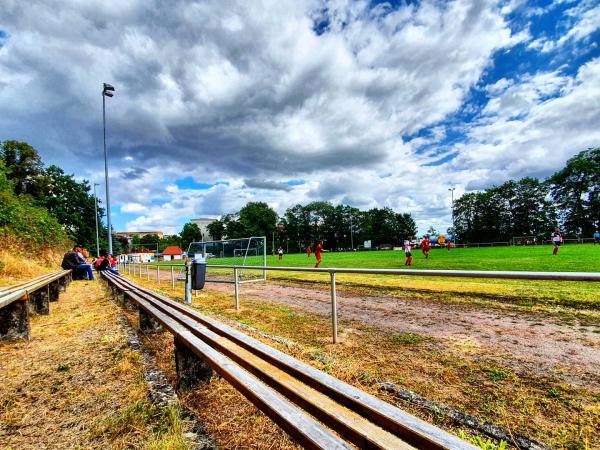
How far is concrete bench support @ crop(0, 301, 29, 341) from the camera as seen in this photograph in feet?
14.7

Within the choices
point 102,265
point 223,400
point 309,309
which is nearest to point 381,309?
point 309,309

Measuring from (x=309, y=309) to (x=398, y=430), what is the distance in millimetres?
5411

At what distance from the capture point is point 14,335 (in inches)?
177

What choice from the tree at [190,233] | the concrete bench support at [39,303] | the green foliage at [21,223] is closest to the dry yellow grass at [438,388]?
the concrete bench support at [39,303]

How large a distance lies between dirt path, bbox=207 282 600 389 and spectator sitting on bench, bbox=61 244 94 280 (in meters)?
10.4

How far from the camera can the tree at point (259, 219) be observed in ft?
378

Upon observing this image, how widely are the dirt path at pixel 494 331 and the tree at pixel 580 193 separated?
3222 inches

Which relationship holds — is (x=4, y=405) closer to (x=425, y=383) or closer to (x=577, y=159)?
(x=425, y=383)

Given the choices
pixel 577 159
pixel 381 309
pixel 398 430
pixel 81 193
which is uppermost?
pixel 577 159

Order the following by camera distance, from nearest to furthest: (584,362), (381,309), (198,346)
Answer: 1. (198,346)
2. (584,362)
3. (381,309)

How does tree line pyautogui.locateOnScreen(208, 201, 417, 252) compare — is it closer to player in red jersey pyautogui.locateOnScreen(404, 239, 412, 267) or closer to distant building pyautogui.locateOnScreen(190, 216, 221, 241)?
distant building pyautogui.locateOnScreen(190, 216, 221, 241)

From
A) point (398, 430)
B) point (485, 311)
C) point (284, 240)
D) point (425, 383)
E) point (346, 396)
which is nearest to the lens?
point (398, 430)

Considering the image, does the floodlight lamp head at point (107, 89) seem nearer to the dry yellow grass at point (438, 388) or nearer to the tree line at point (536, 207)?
the dry yellow grass at point (438, 388)

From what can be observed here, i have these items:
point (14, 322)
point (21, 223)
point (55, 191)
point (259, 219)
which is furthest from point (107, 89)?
point (259, 219)
